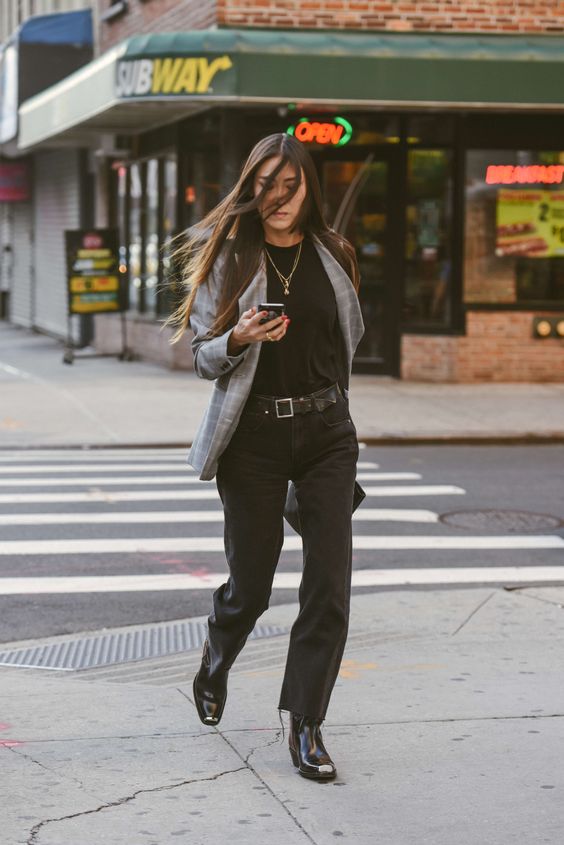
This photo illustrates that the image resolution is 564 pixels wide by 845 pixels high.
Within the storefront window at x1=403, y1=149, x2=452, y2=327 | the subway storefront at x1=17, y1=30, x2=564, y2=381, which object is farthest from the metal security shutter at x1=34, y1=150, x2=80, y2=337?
the storefront window at x1=403, y1=149, x2=452, y2=327

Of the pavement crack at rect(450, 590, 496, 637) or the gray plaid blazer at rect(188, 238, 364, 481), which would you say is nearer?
the gray plaid blazer at rect(188, 238, 364, 481)

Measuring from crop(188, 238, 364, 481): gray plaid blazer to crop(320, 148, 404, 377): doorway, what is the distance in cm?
1372

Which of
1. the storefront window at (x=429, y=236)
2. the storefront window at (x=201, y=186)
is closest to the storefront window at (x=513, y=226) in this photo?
the storefront window at (x=429, y=236)

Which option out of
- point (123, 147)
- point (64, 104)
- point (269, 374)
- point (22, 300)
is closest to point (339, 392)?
point (269, 374)

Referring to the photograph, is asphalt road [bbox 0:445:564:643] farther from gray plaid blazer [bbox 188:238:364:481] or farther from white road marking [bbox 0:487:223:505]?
gray plaid blazer [bbox 188:238:364:481]

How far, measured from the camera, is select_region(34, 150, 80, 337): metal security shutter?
2730 cm

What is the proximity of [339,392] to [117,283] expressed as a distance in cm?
1727

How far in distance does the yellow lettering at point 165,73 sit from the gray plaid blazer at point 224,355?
12.2 m

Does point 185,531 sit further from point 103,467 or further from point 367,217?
point 367,217

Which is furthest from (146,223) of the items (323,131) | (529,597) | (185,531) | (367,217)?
(529,597)

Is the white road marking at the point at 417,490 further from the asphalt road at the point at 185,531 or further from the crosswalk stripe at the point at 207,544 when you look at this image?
the crosswalk stripe at the point at 207,544

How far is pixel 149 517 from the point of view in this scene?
32.5ft

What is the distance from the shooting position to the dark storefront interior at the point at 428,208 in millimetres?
18094

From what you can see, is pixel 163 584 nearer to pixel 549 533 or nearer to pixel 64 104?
pixel 549 533
